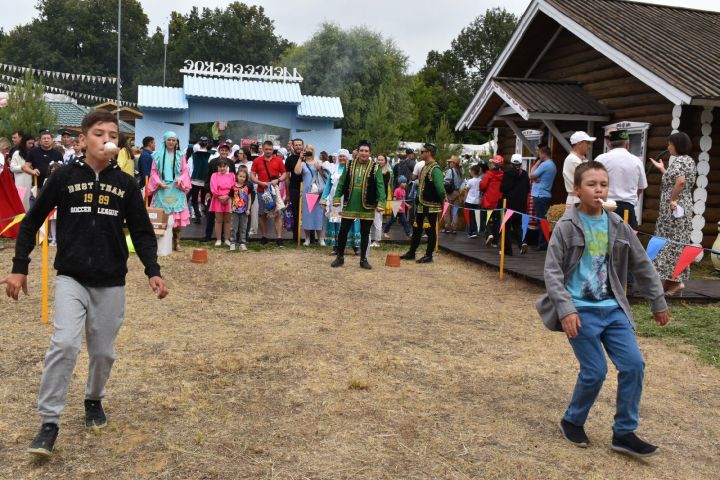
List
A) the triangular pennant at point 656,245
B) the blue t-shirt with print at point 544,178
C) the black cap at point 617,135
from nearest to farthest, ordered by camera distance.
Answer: the triangular pennant at point 656,245, the black cap at point 617,135, the blue t-shirt with print at point 544,178

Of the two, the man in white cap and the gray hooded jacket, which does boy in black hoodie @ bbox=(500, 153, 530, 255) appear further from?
the gray hooded jacket

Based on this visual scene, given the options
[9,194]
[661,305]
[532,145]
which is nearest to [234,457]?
[661,305]

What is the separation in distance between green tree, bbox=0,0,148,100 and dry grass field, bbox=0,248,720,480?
75.8m

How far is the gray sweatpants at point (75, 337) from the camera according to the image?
396cm

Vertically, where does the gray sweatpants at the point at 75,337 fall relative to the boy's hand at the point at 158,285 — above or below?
below

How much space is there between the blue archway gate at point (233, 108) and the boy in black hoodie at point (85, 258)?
22401mm

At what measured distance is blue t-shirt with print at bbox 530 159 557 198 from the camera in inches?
517

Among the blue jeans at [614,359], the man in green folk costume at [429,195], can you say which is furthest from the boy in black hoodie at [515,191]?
the blue jeans at [614,359]

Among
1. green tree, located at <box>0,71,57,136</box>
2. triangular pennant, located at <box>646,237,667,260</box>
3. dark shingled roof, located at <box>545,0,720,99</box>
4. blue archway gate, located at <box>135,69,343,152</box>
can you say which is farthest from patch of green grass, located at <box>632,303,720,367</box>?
green tree, located at <box>0,71,57,136</box>

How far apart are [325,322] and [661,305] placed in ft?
12.8

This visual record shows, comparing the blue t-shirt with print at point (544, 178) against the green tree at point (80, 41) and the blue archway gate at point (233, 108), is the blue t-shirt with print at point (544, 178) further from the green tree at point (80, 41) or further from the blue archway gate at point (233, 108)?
the green tree at point (80, 41)

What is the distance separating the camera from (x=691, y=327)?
782cm

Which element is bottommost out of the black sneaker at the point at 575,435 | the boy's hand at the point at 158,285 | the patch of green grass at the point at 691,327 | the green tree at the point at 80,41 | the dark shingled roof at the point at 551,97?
the black sneaker at the point at 575,435

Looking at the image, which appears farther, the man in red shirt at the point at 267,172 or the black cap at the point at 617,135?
the man in red shirt at the point at 267,172
